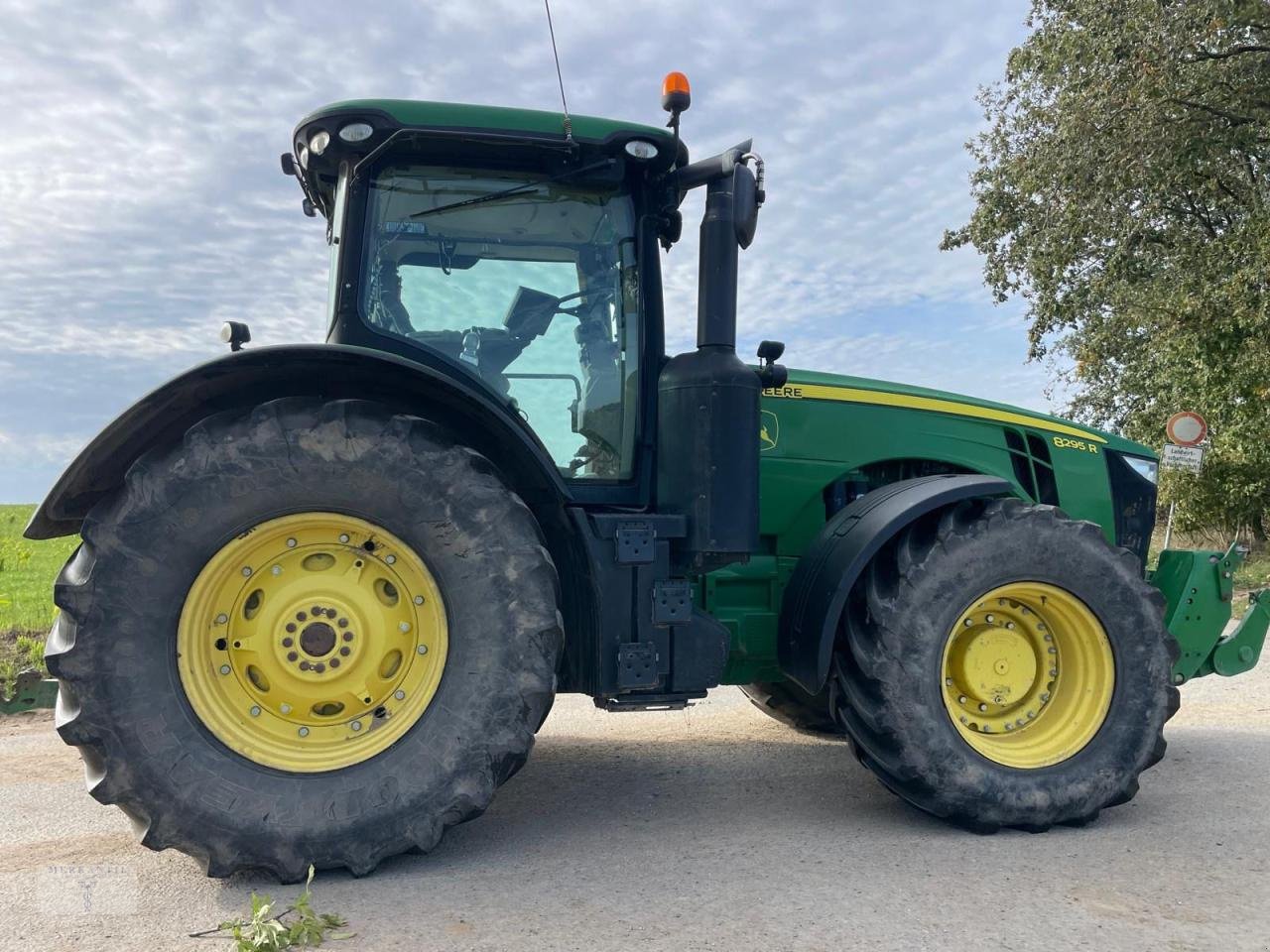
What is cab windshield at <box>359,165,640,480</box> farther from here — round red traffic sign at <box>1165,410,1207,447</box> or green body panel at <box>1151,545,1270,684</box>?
round red traffic sign at <box>1165,410,1207,447</box>

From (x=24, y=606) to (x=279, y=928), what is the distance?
7.71m

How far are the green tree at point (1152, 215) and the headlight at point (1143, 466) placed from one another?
10.3 m

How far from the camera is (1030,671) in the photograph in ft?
13.0

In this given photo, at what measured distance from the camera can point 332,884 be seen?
3105 mm

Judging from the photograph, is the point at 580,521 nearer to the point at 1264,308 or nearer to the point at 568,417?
the point at 568,417

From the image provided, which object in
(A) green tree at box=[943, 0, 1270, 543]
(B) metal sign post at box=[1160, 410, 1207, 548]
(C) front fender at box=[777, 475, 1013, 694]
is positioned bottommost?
(C) front fender at box=[777, 475, 1013, 694]

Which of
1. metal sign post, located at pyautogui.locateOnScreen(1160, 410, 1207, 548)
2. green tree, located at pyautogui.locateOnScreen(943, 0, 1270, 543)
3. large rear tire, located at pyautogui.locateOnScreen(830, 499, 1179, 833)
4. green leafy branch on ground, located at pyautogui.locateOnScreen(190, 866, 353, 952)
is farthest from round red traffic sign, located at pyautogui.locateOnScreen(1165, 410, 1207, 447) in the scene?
green leafy branch on ground, located at pyautogui.locateOnScreen(190, 866, 353, 952)

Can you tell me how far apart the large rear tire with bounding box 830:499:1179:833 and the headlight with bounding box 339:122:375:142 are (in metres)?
2.37

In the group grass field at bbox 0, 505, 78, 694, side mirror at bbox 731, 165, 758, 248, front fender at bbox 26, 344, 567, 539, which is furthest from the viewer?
grass field at bbox 0, 505, 78, 694

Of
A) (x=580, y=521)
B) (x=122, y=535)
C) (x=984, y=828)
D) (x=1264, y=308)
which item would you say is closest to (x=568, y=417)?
(x=580, y=521)

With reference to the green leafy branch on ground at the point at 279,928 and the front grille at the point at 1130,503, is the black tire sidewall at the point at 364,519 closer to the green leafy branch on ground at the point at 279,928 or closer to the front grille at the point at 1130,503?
the green leafy branch on ground at the point at 279,928

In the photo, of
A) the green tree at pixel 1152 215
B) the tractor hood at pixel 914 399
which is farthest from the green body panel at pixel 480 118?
the green tree at pixel 1152 215

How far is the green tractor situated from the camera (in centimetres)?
314

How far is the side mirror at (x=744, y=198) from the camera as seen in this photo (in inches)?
137
